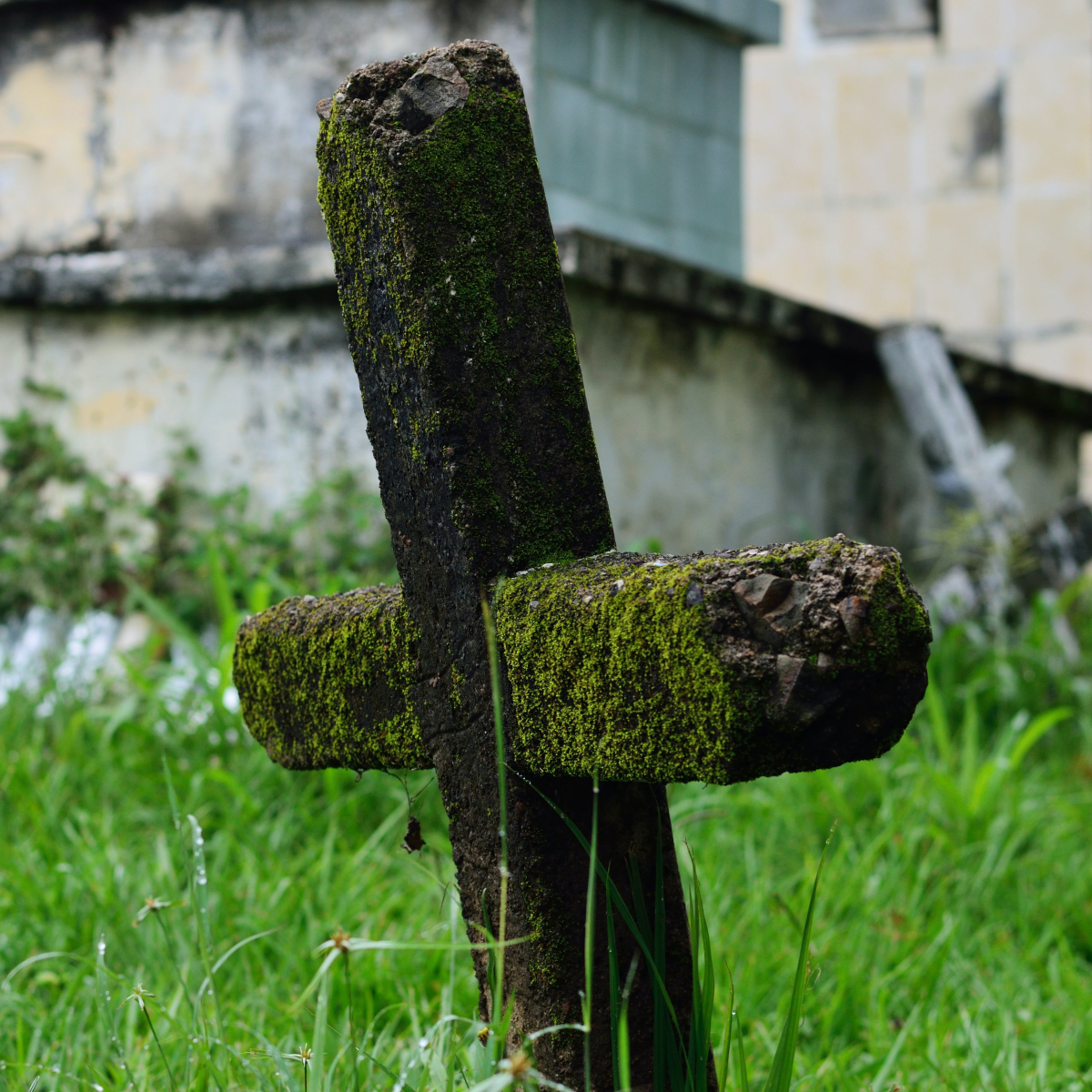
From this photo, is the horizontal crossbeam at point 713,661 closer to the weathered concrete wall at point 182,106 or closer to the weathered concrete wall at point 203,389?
the weathered concrete wall at point 203,389

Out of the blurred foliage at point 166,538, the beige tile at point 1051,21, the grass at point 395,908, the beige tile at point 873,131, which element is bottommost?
the grass at point 395,908

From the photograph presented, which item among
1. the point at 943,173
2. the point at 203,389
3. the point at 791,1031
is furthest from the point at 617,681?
the point at 943,173

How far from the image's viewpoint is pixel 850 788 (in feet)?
9.75

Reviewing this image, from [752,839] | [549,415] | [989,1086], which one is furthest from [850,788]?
→ [549,415]

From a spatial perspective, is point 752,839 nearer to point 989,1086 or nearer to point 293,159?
point 989,1086

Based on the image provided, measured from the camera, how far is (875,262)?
6961 millimetres

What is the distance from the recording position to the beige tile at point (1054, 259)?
6688 mm

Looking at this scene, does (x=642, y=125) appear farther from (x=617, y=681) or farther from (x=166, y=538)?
(x=617, y=681)

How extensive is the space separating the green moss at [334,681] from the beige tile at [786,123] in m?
6.16

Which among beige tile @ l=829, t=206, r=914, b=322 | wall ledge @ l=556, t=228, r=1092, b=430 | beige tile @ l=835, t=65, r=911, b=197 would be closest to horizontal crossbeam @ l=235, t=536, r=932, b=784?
wall ledge @ l=556, t=228, r=1092, b=430

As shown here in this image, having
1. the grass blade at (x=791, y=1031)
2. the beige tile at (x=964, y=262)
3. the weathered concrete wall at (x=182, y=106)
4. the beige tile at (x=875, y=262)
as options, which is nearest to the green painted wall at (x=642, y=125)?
the weathered concrete wall at (x=182, y=106)

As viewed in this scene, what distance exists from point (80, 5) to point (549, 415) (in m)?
3.52

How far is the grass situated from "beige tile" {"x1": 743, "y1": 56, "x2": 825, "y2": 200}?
444 cm

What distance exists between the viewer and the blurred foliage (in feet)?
11.5
